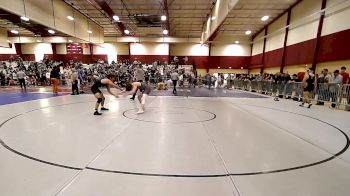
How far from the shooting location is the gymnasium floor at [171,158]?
7.27 ft

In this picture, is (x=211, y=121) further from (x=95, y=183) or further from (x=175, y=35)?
(x=175, y=35)

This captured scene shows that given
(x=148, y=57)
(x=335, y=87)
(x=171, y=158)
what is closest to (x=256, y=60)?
(x=148, y=57)

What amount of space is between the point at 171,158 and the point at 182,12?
19285mm

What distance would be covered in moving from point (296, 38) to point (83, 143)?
731 inches

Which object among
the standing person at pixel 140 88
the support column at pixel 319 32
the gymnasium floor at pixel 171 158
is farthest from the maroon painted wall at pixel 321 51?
the standing person at pixel 140 88

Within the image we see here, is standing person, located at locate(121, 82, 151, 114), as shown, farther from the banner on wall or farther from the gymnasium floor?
the banner on wall

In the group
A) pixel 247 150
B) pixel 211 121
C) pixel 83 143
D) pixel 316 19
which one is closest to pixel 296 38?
pixel 316 19

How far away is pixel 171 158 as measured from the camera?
2.97 meters

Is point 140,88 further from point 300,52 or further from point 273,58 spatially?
point 273,58

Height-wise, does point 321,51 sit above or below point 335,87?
above

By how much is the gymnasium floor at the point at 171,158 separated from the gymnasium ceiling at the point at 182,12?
1234 cm

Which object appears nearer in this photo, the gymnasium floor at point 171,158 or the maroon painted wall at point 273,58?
the gymnasium floor at point 171,158

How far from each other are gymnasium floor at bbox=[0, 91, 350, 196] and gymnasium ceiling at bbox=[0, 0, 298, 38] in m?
12.3

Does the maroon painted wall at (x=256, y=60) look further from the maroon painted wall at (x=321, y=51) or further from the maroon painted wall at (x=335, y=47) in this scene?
the maroon painted wall at (x=335, y=47)
